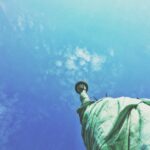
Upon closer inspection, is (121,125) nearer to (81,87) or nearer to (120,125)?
(120,125)

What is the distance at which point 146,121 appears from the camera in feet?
25.6

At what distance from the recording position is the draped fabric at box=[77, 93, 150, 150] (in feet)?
24.1

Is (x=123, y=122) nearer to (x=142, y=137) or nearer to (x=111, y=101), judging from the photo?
(x=142, y=137)

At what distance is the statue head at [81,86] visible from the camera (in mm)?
17903

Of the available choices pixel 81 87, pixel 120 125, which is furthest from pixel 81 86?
pixel 120 125

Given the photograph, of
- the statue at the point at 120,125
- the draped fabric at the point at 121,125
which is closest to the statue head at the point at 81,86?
the statue at the point at 120,125

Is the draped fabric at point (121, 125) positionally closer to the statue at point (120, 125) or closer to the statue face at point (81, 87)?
the statue at point (120, 125)

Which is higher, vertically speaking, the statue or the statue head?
the statue head

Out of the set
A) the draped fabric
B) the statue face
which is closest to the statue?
the draped fabric

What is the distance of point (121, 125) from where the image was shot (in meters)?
8.31

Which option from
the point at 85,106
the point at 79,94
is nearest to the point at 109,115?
the point at 85,106

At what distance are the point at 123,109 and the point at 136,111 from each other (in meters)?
0.34

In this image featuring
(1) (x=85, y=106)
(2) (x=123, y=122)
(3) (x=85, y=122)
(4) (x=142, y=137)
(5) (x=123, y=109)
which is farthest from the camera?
(1) (x=85, y=106)

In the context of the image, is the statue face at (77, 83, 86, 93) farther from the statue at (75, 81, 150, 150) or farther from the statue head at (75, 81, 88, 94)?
the statue at (75, 81, 150, 150)
